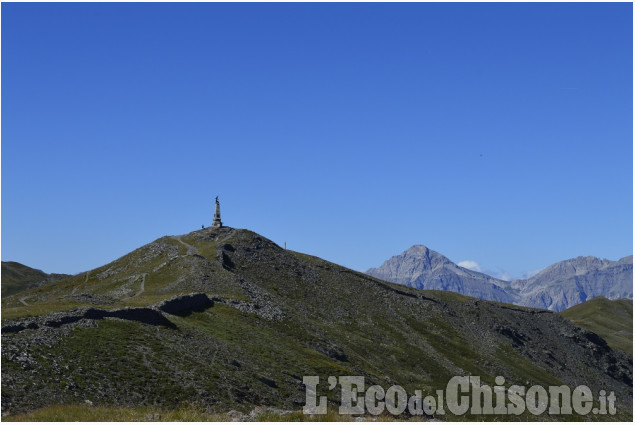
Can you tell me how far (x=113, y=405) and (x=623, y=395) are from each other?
526 ft

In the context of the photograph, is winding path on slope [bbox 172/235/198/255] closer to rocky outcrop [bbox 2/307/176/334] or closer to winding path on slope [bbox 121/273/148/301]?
winding path on slope [bbox 121/273/148/301]

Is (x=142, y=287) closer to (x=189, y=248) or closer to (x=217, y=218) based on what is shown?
(x=189, y=248)

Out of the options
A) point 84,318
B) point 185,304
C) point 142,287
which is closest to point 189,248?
point 142,287

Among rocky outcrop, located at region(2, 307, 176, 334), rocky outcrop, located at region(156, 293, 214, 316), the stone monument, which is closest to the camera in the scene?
rocky outcrop, located at region(2, 307, 176, 334)

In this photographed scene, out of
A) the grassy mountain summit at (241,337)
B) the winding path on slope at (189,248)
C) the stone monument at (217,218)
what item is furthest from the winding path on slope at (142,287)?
the stone monument at (217,218)

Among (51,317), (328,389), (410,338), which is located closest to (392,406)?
(328,389)

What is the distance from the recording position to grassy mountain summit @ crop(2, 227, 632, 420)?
56.1m

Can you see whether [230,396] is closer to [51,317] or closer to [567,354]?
[51,317]

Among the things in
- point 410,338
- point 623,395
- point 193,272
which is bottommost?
point 623,395

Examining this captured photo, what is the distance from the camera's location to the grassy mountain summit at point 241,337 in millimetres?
56062

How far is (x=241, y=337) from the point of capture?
286 feet

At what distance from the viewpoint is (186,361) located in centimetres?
6469

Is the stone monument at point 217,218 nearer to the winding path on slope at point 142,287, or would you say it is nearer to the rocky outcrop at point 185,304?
the winding path on slope at point 142,287

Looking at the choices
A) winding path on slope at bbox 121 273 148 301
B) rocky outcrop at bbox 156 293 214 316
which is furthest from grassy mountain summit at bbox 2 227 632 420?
winding path on slope at bbox 121 273 148 301
